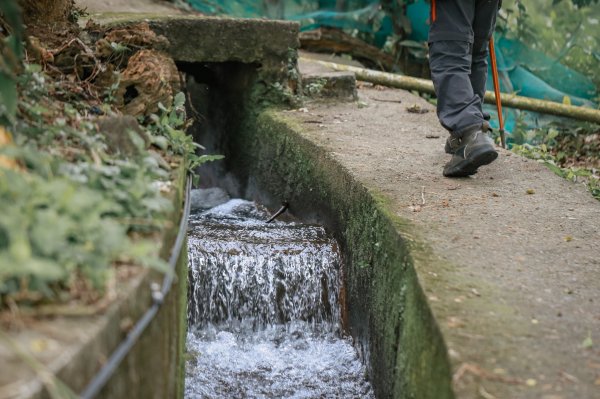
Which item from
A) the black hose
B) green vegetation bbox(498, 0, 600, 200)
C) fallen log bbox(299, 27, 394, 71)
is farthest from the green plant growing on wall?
fallen log bbox(299, 27, 394, 71)

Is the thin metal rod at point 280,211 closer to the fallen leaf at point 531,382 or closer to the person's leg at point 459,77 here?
the person's leg at point 459,77

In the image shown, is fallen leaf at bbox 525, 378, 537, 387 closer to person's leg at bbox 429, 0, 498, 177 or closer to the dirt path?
the dirt path

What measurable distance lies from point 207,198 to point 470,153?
2913mm

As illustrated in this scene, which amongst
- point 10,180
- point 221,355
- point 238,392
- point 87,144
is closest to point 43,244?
point 10,180

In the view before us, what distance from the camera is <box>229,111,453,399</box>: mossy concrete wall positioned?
2793 mm

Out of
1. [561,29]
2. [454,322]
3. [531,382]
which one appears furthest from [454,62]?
[561,29]

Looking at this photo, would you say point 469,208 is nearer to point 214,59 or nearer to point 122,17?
point 214,59

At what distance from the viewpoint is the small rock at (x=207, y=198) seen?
633 centimetres

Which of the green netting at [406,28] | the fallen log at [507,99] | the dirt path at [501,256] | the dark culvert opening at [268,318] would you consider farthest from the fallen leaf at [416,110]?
the dark culvert opening at [268,318]

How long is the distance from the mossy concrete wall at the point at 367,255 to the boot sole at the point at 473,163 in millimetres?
541

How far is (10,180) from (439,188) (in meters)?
2.61

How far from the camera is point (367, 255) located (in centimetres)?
396

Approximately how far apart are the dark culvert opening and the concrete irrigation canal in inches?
0.4

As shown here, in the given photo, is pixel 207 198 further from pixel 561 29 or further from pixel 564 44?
pixel 561 29
